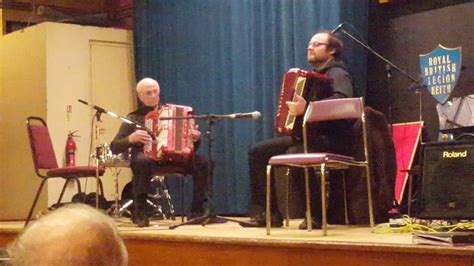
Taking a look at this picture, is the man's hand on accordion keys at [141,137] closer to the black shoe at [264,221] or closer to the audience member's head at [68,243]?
the black shoe at [264,221]

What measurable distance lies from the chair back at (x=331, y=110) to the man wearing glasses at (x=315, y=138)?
6cm


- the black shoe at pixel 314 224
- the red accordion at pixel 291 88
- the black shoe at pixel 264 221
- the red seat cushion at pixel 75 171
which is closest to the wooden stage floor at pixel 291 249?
the black shoe at pixel 314 224

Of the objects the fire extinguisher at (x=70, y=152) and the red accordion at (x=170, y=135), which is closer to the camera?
the red accordion at (x=170, y=135)

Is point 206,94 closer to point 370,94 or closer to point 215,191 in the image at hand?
point 215,191

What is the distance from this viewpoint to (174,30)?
6.96 meters

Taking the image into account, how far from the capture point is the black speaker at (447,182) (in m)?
3.47

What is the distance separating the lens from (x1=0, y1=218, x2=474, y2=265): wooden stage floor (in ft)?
9.25

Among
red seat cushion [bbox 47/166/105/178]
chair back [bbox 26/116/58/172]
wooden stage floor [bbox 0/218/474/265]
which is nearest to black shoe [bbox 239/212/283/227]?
wooden stage floor [bbox 0/218/474/265]

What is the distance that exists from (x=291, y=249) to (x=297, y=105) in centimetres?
112

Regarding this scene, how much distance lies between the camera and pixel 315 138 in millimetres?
4223

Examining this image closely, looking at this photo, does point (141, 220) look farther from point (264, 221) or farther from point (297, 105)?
point (297, 105)

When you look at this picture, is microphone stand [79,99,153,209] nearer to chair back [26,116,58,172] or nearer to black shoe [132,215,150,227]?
black shoe [132,215,150,227]

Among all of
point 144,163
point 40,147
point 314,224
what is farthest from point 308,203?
point 40,147

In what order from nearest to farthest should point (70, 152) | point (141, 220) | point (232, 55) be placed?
point (141, 220)
point (232, 55)
point (70, 152)
